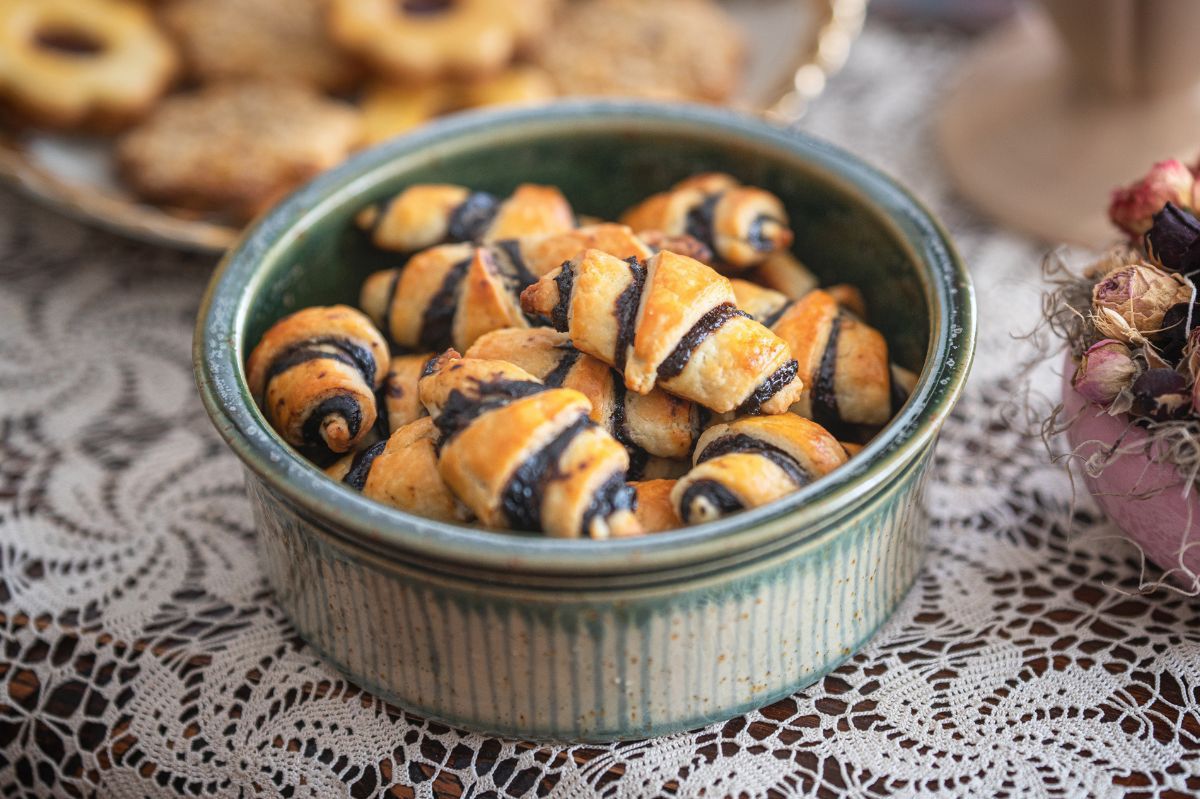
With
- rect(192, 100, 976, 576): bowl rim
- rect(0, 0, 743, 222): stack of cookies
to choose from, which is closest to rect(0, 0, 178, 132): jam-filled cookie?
rect(0, 0, 743, 222): stack of cookies

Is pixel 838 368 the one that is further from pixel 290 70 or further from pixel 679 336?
pixel 290 70

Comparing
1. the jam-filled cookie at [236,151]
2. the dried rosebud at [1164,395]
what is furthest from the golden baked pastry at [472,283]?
the jam-filled cookie at [236,151]

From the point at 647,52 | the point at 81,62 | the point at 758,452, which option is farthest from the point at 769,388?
the point at 81,62

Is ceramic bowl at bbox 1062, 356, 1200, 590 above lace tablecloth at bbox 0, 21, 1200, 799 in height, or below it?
above

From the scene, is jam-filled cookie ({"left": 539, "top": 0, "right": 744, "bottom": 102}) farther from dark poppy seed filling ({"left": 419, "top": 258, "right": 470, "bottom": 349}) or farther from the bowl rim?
dark poppy seed filling ({"left": 419, "top": 258, "right": 470, "bottom": 349})

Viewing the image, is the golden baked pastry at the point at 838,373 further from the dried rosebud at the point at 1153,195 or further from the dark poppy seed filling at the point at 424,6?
the dark poppy seed filling at the point at 424,6

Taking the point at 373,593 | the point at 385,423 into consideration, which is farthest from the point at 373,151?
the point at 373,593

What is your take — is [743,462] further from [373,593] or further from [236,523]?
[236,523]
